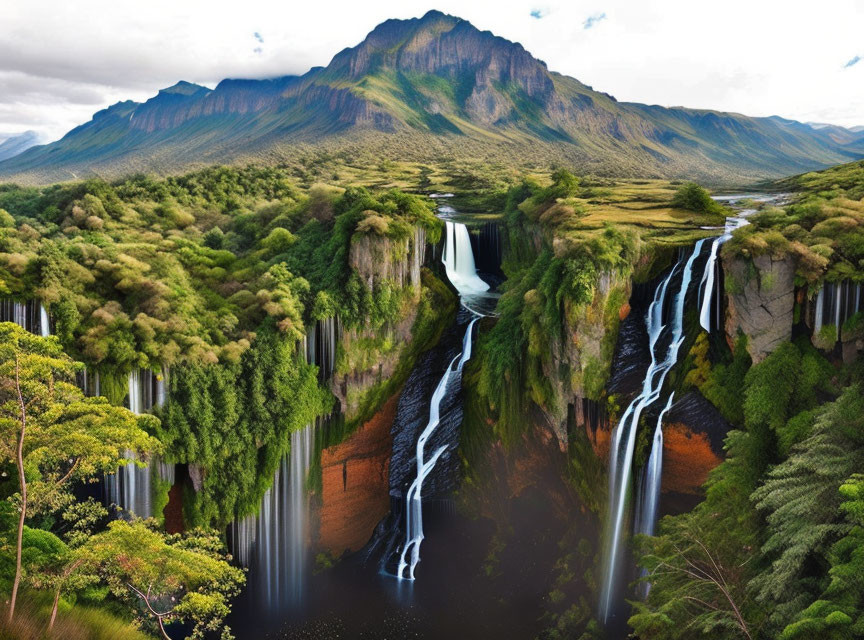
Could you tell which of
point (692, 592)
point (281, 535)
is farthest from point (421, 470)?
point (692, 592)

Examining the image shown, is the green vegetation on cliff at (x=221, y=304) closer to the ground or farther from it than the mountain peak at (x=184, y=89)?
closer to the ground

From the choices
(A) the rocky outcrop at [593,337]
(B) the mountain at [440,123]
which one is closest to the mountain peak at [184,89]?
(B) the mountain at [440,123]

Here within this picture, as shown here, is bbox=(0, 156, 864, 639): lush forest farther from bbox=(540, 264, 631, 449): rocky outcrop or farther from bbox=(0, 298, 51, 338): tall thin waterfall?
bbox=(0, 298, 51, 338): tall thin waterfall

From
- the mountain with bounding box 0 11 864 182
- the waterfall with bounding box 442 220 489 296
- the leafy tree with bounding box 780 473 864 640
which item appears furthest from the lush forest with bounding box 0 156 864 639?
the mountain with bounding box 0 11 864 182

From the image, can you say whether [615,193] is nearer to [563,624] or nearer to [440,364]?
[440,364]

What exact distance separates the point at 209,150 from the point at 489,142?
35.3 meters

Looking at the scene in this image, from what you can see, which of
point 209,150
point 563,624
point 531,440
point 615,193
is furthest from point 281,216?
point 209,150

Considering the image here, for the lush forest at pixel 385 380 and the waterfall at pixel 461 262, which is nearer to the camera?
the lush forest at pixel 385 380

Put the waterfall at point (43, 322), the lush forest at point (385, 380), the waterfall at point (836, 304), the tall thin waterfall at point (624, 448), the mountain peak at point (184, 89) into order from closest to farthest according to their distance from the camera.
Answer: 1. the lush forest at point (385, 380)
2. the waterfall at point (836, 304)
3. the tall thin waterfall at point (624, 448)
4. the waterfall at point (43, 322)
5. the mountain peak at point (184, 89)

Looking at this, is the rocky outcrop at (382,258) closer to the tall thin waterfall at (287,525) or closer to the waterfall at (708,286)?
the tall thin waterfall at (287,525)

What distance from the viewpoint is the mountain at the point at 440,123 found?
70.2 meters

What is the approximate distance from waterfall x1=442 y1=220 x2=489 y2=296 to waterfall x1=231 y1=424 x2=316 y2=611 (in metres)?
11.3

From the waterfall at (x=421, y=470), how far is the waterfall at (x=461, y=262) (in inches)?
174

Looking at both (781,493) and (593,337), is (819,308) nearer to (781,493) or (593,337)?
(593,337)
